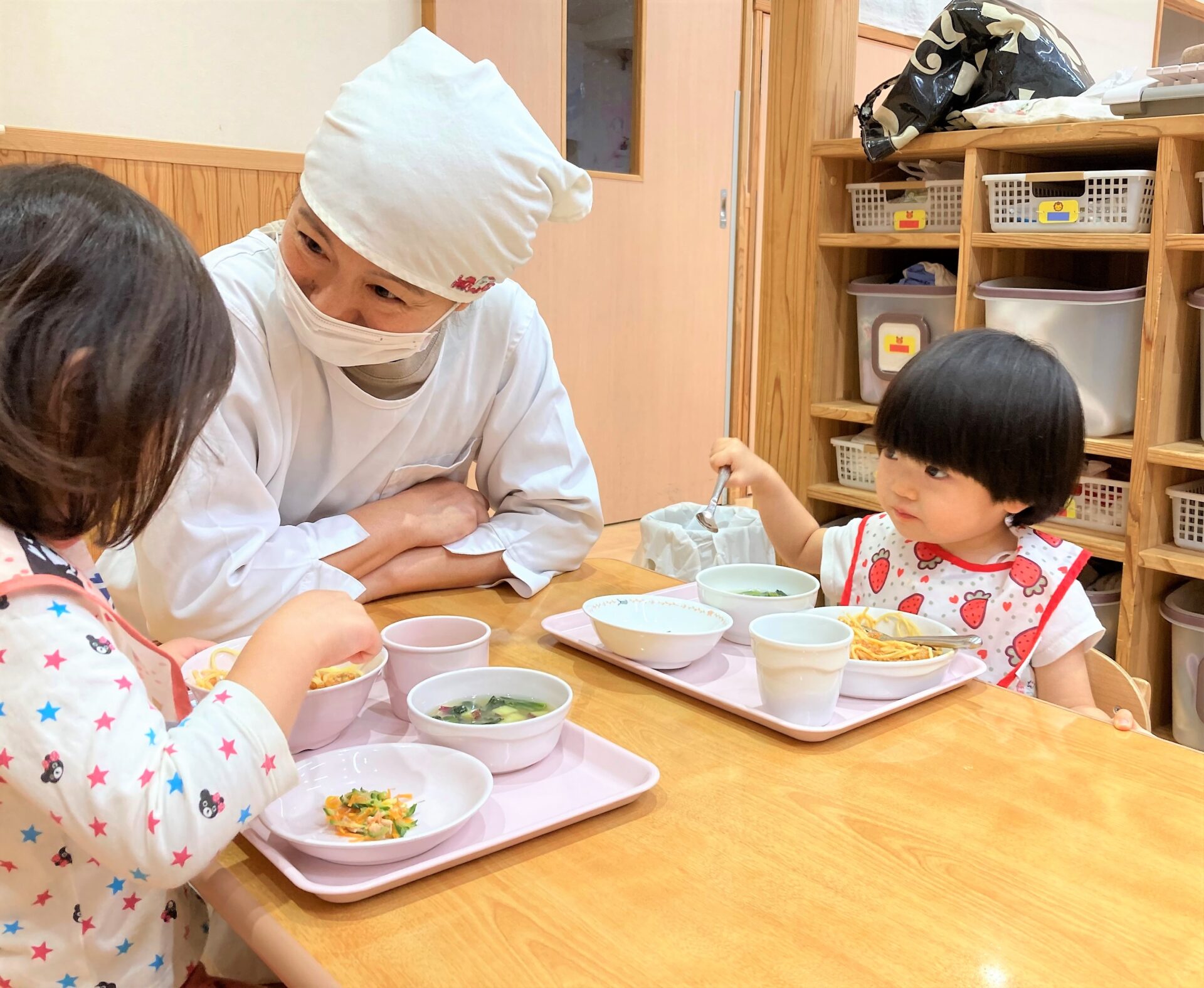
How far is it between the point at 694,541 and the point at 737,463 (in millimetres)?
991

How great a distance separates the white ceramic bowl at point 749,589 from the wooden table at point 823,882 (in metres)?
0.20

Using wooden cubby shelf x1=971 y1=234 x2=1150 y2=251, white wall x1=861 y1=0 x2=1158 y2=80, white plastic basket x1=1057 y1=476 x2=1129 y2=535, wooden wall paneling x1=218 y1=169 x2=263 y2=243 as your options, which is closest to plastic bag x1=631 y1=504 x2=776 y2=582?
white plastic basket x1=1057 y1=476 x2=1129 y2=535

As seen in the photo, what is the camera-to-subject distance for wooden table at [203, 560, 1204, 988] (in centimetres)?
60

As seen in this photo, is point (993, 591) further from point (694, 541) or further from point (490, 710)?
point (694, 541)

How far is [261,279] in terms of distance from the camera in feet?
4.02

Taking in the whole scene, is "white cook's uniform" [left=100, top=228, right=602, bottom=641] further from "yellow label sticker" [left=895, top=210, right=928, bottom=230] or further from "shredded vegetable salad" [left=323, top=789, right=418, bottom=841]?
"yellow label sticker" [left=895, top=210, right=928, bottom=230]

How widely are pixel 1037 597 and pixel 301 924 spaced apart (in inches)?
35.9

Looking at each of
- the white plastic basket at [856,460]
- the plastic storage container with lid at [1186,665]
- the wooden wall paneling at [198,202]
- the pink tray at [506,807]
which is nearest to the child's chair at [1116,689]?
the pink tray at [506,807]

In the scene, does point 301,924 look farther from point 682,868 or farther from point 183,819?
point 682,868

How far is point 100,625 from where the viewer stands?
0.68 m

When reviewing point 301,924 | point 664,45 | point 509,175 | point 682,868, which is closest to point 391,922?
point 301,924

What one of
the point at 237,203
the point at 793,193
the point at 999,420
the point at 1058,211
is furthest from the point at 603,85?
the point at 999,420

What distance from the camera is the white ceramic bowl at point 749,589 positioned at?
1.11 m

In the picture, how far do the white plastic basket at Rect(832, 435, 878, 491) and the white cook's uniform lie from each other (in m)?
1.36
